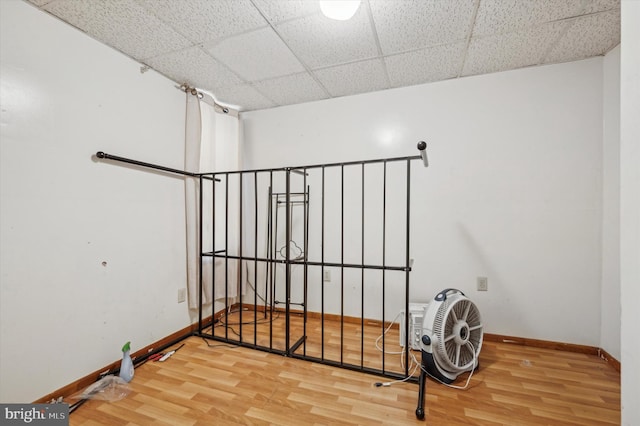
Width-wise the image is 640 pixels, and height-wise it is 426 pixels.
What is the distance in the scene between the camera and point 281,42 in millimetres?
1804

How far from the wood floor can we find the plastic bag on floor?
38mm

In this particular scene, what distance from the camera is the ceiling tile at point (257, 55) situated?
177 cm

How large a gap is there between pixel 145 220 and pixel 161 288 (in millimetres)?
564

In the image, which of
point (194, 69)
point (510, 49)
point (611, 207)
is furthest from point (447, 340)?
point (194, 69)

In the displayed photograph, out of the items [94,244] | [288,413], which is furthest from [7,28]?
[288,413]

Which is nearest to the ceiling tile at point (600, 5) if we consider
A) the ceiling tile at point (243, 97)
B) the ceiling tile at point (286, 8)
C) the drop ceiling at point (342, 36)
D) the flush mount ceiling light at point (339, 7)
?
the drop ceiling at point (342, 36)

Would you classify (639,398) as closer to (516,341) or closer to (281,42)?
(516,341)

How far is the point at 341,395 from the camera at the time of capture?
59.9 inches

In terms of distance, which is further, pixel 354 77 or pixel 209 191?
pixel 209 191

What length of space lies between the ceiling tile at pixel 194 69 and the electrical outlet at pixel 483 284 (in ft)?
8.82

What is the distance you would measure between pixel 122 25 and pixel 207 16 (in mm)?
547

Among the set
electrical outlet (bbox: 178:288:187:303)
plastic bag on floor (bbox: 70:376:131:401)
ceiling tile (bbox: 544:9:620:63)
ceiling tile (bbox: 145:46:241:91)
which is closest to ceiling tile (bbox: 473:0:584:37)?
ceiling tile (bbox: 544:9:620:63)

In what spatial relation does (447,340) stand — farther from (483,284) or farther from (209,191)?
(209,191)

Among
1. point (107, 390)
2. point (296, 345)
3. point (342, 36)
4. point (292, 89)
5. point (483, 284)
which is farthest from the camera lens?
point (292, 89)
